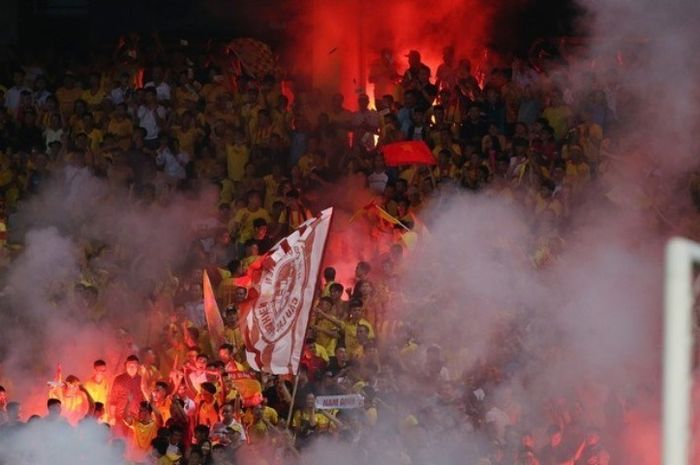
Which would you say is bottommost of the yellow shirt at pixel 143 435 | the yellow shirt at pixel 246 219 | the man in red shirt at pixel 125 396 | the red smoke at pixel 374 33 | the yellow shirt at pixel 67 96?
the yellow shirt at pixel 143 435

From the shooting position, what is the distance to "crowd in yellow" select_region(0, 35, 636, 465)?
672 centimetres

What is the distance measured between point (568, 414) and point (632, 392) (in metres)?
0.40

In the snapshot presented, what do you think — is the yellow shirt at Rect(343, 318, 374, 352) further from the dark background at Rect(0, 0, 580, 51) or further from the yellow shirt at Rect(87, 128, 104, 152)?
the dark background at Rect(0, 0, 580, 51)

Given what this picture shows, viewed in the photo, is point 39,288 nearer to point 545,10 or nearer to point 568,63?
point 568,63

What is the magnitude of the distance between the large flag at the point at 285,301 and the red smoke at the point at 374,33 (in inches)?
153

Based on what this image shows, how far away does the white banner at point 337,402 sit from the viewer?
6695 mm

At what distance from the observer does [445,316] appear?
7.40m

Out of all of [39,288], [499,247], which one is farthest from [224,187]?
[499,247]

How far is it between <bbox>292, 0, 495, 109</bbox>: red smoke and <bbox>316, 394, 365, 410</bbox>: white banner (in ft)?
13.8

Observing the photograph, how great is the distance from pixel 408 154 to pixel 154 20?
358cm

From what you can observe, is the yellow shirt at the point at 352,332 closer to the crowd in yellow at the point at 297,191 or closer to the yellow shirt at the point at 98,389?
the crowd in yellow at the point at 297,191

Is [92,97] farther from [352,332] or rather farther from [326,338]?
[352,332]

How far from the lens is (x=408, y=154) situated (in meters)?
8.69

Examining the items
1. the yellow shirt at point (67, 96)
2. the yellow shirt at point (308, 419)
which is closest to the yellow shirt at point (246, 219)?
the yellow shirt at point (308, 419)
